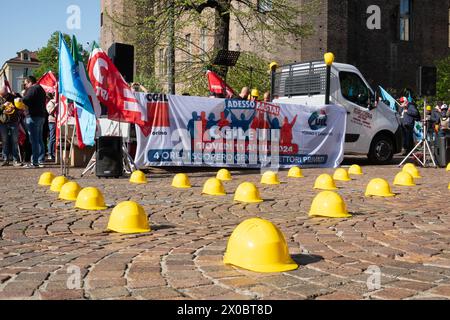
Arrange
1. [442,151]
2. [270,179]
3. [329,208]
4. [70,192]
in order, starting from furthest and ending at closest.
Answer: [442,151] < [270,179] < [70,192] < [329,208]

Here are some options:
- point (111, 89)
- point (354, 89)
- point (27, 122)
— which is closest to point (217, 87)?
point (354, 89)

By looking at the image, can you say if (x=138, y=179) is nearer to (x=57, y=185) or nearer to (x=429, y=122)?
(x=57, y=185)

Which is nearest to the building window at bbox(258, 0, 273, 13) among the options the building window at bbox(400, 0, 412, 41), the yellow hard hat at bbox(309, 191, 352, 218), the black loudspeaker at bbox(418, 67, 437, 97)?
the black loudspeaker at bbox(418, 67, 437, 97)

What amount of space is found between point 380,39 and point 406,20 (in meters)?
4.22

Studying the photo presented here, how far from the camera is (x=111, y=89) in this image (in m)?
11.9

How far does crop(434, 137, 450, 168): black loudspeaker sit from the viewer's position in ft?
54.6

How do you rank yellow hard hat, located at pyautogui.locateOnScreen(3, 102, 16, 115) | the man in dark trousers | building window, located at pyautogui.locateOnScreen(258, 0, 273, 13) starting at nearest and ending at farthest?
the man in dark trousers < yellow hard hat, located at pyautogui.locateOnScreen(3, 102, 16, 115) < building window, located at pyautogui.locateOnScreen(258, 0, 273, 13)

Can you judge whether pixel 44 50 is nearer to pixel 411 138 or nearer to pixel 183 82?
pixel 183 82

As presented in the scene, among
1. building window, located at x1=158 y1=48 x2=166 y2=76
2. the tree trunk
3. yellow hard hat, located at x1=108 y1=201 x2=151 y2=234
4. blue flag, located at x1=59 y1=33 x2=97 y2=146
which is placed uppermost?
the tree trunk

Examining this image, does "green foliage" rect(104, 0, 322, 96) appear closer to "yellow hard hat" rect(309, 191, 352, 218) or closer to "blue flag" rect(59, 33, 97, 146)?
"blue flag" rect(59, 33, 97, 146)

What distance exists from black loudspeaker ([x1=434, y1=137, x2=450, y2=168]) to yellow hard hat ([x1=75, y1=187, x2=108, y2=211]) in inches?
482

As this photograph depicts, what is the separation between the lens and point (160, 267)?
409 centimetres
